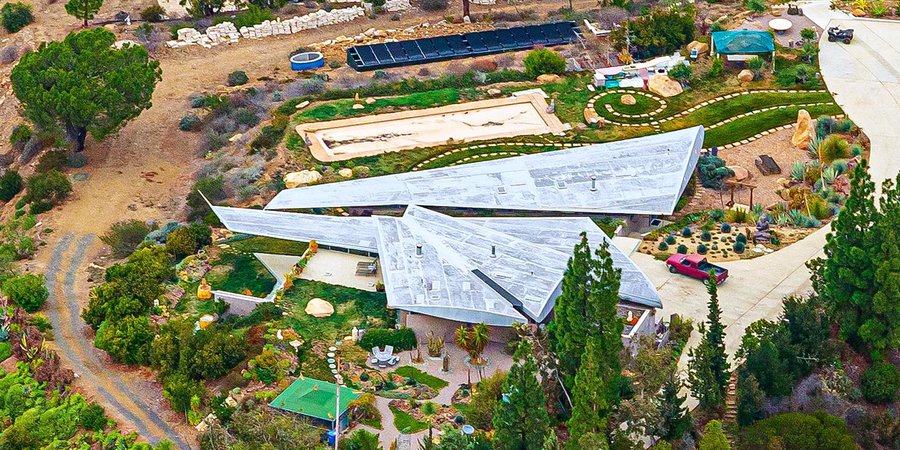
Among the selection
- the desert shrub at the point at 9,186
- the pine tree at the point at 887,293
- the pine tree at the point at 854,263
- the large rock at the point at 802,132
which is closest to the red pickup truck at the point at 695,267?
the pine tree at the point at 854,263

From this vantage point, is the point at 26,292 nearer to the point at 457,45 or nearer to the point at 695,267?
the point at 695,267

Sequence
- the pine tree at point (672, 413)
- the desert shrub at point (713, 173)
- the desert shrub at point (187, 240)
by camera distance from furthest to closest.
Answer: the desert shrub at point (713, 173)
the desert shrub at point (187, 240)
the pine tree at point (672, 413)

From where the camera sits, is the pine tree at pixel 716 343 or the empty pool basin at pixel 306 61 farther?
the empty pool basin at pixel 306 61

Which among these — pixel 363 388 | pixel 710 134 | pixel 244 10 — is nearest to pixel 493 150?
pixel 710 134

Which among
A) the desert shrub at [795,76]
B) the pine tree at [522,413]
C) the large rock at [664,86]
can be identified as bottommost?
the desert shrub at [795,76]

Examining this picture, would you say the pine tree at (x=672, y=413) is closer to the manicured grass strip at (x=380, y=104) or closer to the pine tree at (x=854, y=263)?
the pine tree at (x=854, y=263)

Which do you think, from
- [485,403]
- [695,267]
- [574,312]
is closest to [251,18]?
[695,267]

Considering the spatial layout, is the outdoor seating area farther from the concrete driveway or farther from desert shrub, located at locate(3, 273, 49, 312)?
the concrete driveway
